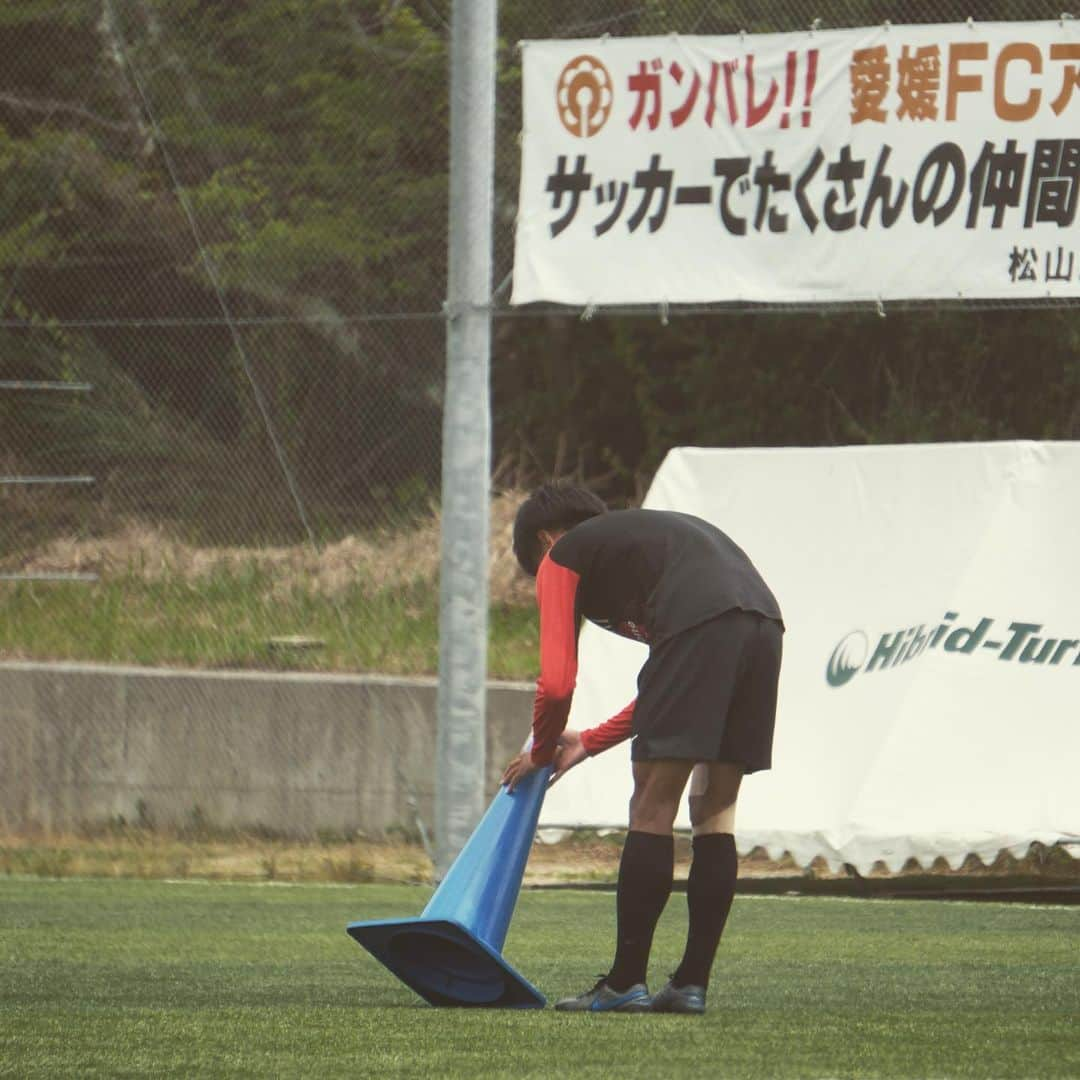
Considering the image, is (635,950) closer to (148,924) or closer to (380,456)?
(148,924)

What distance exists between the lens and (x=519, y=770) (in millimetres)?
5949

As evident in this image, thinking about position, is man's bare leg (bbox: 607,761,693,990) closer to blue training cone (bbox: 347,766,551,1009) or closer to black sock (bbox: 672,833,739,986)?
black sock (bbox: 672,833,739,986)

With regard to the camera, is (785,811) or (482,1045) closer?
(482,1045)

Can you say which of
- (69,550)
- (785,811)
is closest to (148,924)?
(785,811)

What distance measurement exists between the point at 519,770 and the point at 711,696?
66cm

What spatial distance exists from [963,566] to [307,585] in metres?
4.24

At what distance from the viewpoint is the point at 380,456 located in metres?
13.4

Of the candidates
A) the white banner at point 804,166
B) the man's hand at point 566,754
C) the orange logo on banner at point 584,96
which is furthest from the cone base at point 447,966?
the orange logo on banner at point 584,96

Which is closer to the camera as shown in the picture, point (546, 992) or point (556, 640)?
point (556, 640)

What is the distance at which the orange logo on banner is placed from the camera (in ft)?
39.0

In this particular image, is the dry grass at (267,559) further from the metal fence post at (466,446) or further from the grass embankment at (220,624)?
the metal fence post at (466,446)

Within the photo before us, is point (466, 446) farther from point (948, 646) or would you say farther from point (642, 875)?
point (642, 875)

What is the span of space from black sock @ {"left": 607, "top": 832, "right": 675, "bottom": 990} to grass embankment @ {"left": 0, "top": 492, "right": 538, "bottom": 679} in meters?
7.46

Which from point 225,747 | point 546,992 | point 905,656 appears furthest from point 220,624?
point 546,992
